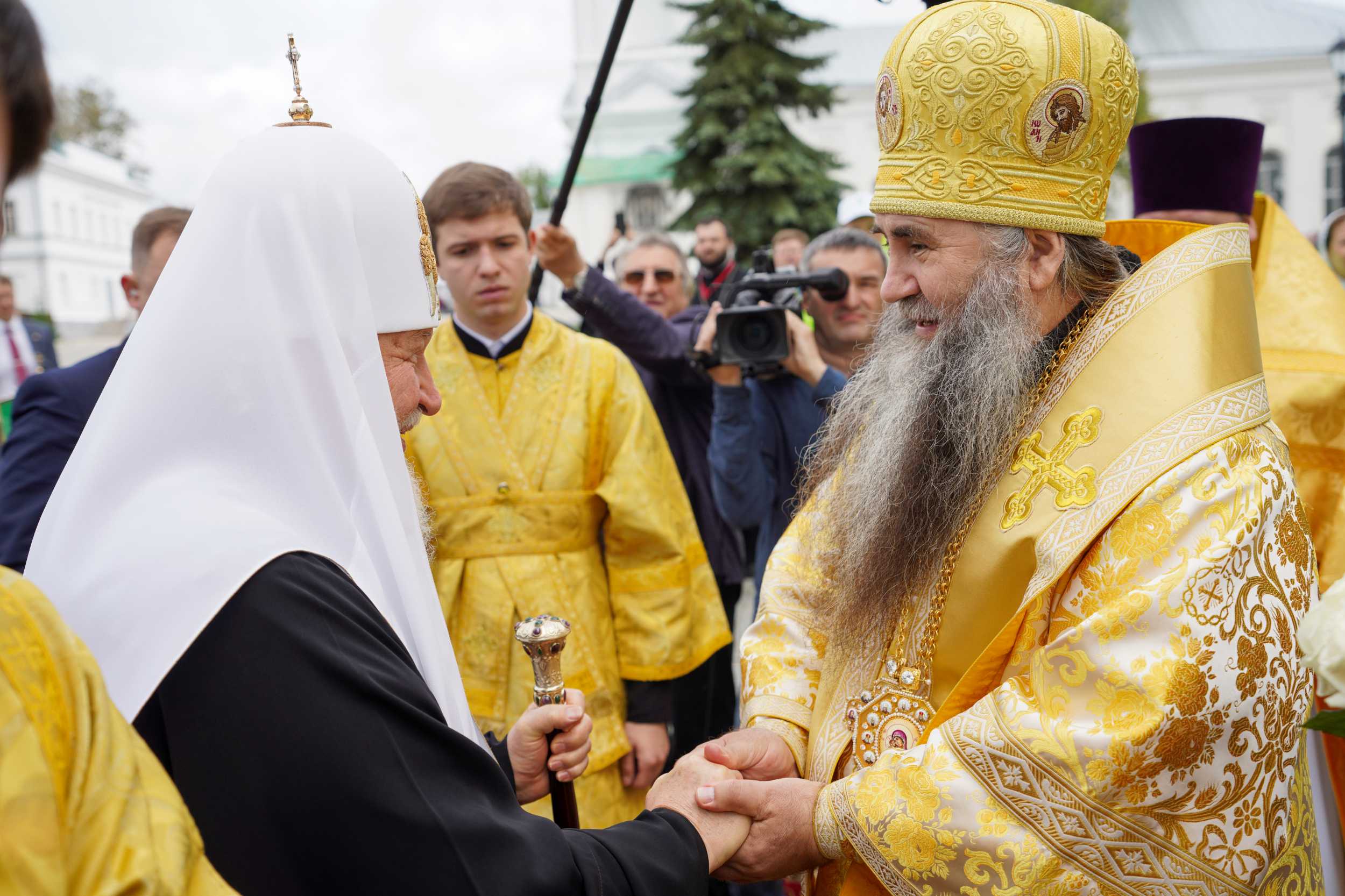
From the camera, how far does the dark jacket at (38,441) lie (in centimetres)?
283

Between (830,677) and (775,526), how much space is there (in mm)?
1586


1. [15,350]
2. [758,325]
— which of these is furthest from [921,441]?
[15,350]

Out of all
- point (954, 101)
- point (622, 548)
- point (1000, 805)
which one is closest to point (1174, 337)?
point (954, 101)

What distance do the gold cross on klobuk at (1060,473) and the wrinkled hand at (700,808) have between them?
30.0 inches

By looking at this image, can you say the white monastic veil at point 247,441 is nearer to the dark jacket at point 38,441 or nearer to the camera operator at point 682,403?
the dark jacket at point 38,441

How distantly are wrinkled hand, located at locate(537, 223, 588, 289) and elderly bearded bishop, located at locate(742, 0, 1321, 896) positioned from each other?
1.91 m

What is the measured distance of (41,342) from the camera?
9266 mm

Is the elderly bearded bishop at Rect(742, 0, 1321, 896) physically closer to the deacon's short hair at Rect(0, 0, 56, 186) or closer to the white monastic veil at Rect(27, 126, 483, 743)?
the white monastic veil at Rect(27, 126, 483, 743)

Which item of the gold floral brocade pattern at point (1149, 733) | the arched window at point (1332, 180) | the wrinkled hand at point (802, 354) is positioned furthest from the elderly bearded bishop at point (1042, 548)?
the arched window at point (1332, 180)

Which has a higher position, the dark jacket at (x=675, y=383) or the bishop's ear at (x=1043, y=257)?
the bishop's ear at (x=1043, y=257)

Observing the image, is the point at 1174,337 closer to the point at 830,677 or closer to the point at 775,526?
the point at 830,677

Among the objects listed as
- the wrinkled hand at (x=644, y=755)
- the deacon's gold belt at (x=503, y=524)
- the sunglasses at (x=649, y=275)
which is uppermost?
the sunglasses at (x=649, y=275)

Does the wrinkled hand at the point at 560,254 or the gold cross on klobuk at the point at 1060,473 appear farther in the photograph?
the wrinkled hand at the point at 560,254

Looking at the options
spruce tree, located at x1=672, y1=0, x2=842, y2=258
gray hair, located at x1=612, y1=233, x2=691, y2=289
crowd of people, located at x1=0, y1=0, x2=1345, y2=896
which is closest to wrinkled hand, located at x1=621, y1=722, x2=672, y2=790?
crowd of people, located at x1=0, y1=0, x2=1345, y2=896
